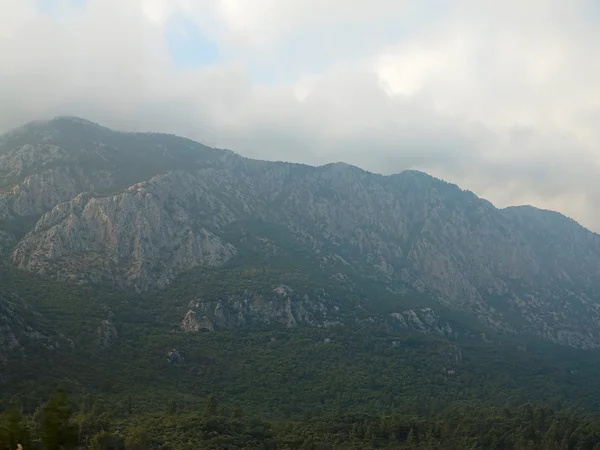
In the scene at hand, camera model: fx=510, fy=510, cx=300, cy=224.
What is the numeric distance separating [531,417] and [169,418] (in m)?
104

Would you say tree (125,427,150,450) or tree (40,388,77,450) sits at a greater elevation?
tree (40,388,77,450)

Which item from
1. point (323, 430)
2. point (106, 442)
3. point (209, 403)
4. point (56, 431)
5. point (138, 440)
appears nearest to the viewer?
point (56, 431)

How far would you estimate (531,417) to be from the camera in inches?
5871

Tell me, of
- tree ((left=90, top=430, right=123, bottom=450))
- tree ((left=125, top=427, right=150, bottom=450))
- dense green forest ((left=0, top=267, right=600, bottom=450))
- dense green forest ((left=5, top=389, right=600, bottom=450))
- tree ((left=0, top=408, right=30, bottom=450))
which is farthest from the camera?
dense green forest ((left=0, top=267, right=600, bottom=450))

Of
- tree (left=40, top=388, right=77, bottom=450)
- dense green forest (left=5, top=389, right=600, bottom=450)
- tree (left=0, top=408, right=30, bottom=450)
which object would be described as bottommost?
dense green forest (left=5, top=389, right=600, bottom=450)

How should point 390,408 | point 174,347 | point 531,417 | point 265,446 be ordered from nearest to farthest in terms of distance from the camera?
point 265,446 → point 531,417 → point 390,408 → point 174,347

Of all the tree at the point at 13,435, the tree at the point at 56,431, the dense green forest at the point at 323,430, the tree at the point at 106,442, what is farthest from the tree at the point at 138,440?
the tree at the point at 56,431

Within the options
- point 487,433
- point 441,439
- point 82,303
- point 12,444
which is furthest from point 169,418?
point 82,303

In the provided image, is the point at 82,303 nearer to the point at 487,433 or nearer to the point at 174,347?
the point at 174,347

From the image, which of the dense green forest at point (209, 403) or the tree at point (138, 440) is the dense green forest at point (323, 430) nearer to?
the tree at point (138, 440)

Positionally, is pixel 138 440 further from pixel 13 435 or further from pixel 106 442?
pixel 13 435

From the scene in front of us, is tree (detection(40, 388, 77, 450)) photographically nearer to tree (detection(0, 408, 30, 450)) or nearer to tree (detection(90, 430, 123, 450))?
tree (detection(0, 408, 30, 450))

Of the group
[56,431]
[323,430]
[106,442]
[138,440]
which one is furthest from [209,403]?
[56,431]

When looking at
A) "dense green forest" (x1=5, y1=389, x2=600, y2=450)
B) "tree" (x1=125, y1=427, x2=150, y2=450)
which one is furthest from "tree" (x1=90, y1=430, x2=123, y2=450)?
"tree" (x1=125, y1=427, x2=150, y2=450)
